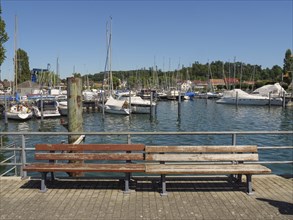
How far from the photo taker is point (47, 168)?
20.7 ft

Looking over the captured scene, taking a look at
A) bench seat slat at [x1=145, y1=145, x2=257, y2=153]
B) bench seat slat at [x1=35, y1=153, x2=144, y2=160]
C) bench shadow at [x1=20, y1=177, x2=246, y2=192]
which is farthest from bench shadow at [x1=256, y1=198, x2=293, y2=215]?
bench seat slat at [x1=35, y1=153, x2=144, y2=160]

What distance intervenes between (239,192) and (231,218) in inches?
52.9

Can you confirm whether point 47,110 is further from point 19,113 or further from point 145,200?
point 145,200

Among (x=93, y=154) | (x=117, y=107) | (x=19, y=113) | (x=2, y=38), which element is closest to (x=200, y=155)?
(x=93, y=154)

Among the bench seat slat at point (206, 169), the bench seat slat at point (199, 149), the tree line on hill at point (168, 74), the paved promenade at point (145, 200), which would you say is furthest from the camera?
the tree line on hill at point (168, 74)

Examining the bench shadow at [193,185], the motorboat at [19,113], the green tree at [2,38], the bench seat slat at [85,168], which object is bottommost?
the motorboat at [19,113]

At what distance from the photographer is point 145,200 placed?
597 centimetres

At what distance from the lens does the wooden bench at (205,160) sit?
620 cm

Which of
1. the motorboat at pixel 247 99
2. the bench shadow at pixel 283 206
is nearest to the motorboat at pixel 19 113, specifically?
the bench shadow at pixel 283 206

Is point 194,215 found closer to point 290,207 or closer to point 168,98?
point 290,207

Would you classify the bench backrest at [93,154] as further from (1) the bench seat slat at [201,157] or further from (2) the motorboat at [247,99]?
(2) the motorboat at [247,99]

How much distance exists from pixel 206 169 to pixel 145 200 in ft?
4.53

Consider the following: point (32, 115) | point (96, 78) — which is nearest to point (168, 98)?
point (32, 115)

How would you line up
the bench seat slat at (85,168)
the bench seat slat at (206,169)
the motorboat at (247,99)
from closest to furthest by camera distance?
the bench seat slat at (206,169) < the bench seat slat at (85,168) < the motorboat at (247,99)
